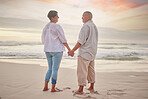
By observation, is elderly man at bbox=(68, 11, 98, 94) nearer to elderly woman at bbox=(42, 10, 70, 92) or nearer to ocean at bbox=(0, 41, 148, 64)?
elderly woman at bbox=(42, 10, 70, 92)

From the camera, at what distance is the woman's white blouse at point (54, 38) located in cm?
337

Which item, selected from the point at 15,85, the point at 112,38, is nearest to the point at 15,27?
the point at 112,38

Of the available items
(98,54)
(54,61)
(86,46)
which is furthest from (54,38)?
(98,54)

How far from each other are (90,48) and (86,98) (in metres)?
1.06

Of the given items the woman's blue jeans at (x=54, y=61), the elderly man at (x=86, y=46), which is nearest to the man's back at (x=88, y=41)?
the elderly man at (x=86, y=46)

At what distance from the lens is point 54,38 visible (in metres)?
3.40

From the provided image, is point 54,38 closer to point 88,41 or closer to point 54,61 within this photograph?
point 54,61

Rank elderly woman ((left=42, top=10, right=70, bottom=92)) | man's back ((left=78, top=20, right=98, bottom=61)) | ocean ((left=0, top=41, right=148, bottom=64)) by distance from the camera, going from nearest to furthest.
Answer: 1. man's back ((left=78, top=20, right=98, bottom=61))
2. elderly woman ((left=42, top=10, right=70, bottom=92))
3. ocean ((left=0, top=41, right=148, bottom=64))

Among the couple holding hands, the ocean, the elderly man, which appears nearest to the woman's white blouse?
the couple holding hands

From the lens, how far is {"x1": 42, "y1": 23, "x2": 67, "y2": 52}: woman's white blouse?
3369 millimetres

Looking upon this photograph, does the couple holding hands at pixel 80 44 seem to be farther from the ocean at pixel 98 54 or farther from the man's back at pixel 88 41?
the ocean at pixel 98 54

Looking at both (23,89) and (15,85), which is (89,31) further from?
(15,85)

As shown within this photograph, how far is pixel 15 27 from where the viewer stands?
25078 millimetres

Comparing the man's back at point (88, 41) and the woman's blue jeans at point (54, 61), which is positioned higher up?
the man's back at point (88, 41)
